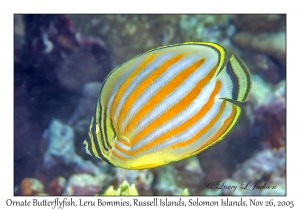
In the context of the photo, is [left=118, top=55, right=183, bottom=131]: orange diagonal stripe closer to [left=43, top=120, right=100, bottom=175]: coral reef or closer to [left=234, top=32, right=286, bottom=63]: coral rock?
[left=43, top=120, right=100, bottom=175]: coral reef

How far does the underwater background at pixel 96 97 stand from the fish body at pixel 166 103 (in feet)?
5.29

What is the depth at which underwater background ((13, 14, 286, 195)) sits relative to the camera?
126 inches

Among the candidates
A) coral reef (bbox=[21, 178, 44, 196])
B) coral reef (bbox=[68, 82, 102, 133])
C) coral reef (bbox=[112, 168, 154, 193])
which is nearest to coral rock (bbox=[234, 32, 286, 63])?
coral reef (bbox=[68, 82, 102, 133])

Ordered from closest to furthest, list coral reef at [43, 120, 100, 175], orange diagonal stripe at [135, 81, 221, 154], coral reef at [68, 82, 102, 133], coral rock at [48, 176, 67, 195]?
orange diagonal stripe at [135, 81, 221, 154], coral rock at [48, 176, 67, 195], coral reef at [43, 120, 100, 175], coral reef at [68, 82, 102, 133]

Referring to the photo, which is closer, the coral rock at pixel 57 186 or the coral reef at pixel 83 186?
the coral reef at pixel 83 186

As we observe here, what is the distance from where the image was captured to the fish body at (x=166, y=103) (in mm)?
1496

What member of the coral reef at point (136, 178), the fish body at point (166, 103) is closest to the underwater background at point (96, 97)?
the coral reef at point (136, 178)

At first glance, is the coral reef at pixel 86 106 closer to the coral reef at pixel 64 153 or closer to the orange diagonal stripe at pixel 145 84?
the coral reef at pixel 64 153

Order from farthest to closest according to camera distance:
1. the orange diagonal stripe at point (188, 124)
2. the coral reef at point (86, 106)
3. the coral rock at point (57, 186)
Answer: the coral reef at point (86, 106) < the coral rock at point (57, 186) < the orange diagonal stripe at point (188, 124)

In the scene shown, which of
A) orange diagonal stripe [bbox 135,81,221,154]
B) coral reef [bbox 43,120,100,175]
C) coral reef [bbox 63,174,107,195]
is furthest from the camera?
coral reef [bbox 43,120,100,175]

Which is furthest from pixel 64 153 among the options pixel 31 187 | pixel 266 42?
pixel 266 42

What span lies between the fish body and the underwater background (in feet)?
5.29

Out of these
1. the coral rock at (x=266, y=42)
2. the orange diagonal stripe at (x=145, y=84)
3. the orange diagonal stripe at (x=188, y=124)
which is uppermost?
the coral rock at (x=266, y=42)

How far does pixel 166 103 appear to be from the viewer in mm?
1500
